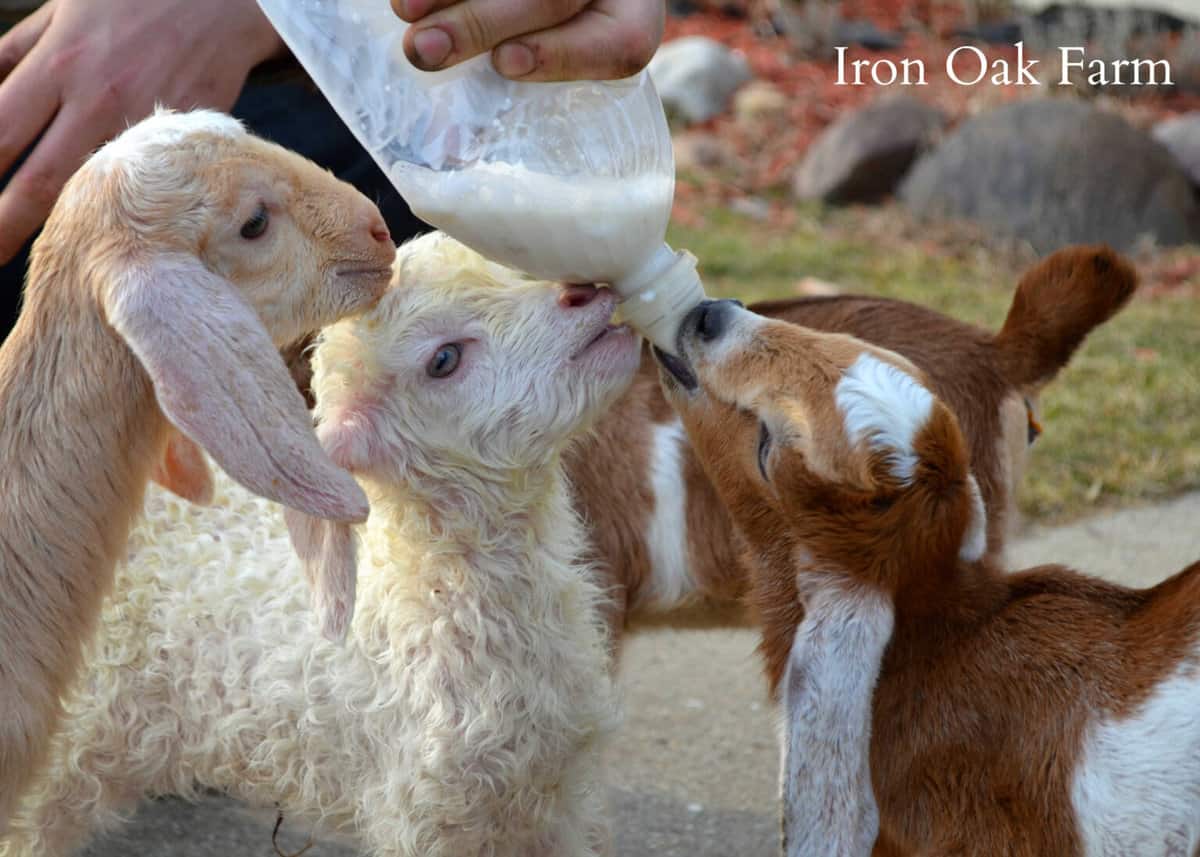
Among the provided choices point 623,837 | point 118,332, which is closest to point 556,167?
point 118,332

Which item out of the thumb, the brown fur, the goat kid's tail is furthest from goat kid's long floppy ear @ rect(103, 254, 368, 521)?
the goat kid's tail

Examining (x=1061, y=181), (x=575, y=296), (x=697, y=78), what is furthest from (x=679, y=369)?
(x=697, y=78)

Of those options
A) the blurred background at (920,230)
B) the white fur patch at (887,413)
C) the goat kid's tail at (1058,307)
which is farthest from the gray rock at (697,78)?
the white fur patch at (887,413)

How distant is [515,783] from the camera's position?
2.94m

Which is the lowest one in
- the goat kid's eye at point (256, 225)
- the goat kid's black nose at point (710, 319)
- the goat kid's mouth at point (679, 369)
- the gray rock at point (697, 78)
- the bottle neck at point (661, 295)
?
the gray rock at point (697, 78)

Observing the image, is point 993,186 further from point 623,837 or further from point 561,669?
point 561,669

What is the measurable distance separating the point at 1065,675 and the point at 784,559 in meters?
0.58

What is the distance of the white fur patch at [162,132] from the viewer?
8.50 ft

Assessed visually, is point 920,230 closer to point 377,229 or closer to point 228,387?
point 377,229

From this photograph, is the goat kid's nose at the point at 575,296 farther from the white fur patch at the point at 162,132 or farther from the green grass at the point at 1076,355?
the green grass at the point at 1076,355

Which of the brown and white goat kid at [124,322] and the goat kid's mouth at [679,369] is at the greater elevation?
the brown and white goat kid at [124,322]

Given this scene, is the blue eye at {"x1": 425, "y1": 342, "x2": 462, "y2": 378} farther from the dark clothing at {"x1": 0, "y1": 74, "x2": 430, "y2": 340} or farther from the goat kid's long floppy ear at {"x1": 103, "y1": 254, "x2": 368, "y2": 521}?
the dark clothing at {"x1": 0, "y1": 74, "x2": 430, "y2": 340}

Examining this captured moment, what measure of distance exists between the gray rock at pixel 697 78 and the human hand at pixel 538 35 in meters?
8.14

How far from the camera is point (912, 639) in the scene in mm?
3133
